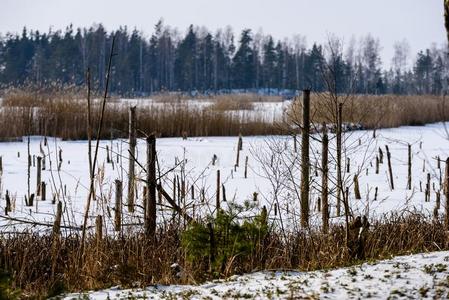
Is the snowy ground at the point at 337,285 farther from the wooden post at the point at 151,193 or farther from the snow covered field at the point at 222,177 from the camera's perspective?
the snow covered field at the point at 222,177

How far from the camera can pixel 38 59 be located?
52.0 meters

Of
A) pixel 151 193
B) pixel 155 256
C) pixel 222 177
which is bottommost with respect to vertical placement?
pixel 222 177

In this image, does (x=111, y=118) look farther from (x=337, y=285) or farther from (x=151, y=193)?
(x=337, y=285)

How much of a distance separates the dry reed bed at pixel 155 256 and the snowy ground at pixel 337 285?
301mm

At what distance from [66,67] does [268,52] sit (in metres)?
20.5

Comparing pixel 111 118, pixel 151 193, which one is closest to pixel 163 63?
pixel 111 118

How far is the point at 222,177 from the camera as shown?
10.2m

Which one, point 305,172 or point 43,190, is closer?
point 305,172

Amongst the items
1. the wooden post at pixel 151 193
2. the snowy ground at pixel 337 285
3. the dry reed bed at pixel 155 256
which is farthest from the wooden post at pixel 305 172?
the snowy ground at pixel 337 285

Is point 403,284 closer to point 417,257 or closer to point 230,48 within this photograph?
point 417,257

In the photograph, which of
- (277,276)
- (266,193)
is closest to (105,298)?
(277,276)

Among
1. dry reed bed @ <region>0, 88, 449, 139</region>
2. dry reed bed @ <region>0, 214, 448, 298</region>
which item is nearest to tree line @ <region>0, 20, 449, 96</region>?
dry reed bed @ <region>0, 88, 449, 139</region>

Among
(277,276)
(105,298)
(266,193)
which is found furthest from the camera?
(266,193)

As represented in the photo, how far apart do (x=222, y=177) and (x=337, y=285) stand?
7696 millimetres
